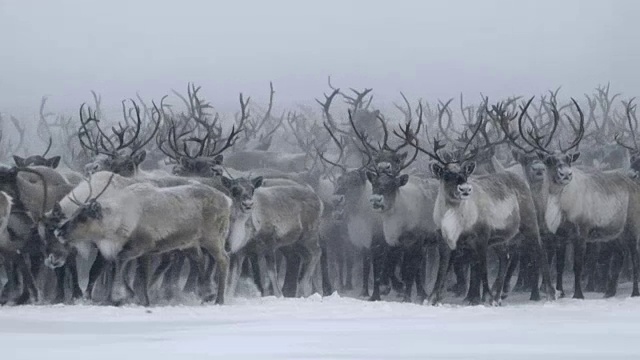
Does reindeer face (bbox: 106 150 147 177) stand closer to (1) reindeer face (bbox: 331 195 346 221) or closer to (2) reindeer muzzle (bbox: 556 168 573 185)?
(1) reindeer face (bbox: 331 195 346 221)

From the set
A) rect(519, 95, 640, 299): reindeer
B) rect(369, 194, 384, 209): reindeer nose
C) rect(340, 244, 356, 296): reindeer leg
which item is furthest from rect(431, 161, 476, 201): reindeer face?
rect(340, 244, 356, 296): reindeer leg

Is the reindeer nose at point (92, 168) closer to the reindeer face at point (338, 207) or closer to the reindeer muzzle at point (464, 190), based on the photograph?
the reindeer face at point (338, 207)

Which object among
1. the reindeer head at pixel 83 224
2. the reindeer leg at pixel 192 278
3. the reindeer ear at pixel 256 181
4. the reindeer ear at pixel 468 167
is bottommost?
the reindeer leg at pixel 192 278

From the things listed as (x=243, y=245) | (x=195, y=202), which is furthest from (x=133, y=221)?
(x=243, y=245)

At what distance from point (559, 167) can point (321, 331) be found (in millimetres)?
6097

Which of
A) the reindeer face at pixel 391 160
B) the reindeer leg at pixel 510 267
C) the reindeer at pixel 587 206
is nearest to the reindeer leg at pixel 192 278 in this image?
the reindeer face at pixel 391 160

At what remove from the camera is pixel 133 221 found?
16.9 metres

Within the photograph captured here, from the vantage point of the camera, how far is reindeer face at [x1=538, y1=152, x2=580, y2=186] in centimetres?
1892

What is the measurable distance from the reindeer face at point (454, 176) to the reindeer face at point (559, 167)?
55.5 inches

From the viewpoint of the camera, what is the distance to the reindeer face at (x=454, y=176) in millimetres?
17938

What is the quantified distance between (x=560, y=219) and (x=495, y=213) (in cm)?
136

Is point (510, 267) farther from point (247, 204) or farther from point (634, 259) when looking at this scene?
point (247, 204)

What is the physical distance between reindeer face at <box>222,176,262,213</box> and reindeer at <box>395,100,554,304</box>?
7.06 feet

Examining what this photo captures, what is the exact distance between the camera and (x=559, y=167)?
62.5ft
